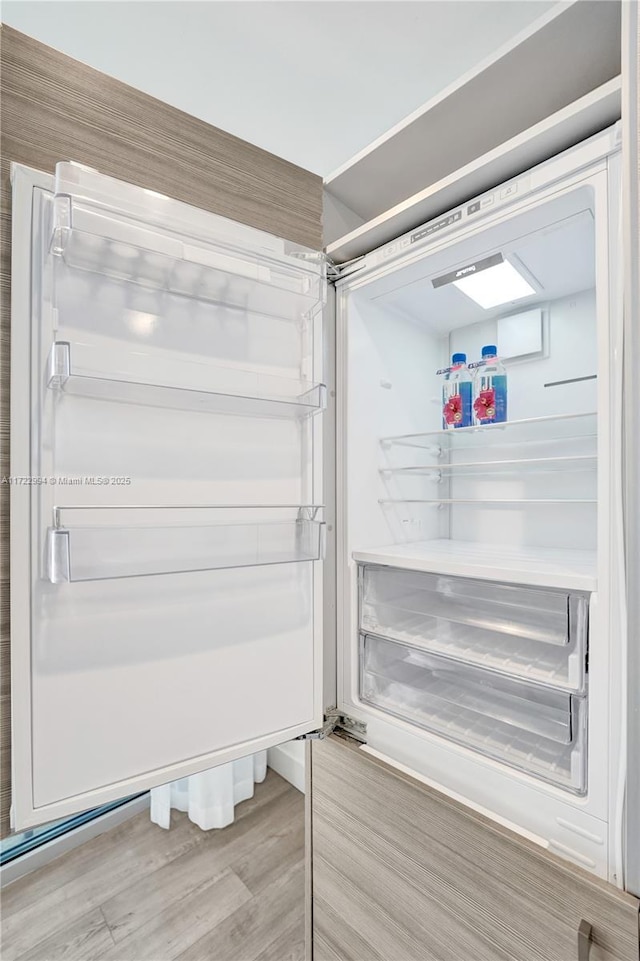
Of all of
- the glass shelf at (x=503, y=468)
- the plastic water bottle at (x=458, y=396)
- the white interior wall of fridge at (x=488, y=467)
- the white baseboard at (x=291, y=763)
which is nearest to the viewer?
the white interior wall of fridge at (x=488, y=467)

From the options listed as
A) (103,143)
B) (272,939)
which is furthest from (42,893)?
(103,143)

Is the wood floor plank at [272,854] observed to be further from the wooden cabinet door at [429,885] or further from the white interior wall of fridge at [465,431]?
the white interior wall of fridge at [465,431]

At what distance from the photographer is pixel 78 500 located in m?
0.64

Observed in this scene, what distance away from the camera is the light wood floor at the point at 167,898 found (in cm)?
119

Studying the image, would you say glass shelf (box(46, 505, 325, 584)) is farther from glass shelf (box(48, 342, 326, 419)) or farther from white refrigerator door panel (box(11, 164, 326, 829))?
glass shelf (box(48, 342, 326, 419))

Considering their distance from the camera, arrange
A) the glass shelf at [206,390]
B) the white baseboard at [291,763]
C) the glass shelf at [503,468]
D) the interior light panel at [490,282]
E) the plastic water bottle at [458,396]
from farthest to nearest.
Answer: the white baseboard at [291,763]
the plastic water bottle at [458,396]
the glass shelf at [503,468]
the interior light panel at [490,282]
the glass shelf at [206,390]

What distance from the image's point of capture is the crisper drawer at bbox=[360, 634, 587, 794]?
2.51 ft

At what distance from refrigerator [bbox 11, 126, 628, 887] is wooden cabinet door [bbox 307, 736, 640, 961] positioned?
5cm

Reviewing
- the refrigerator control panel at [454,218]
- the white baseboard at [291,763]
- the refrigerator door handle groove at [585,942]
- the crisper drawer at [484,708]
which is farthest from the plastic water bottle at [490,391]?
the white baseboard at [291,763]

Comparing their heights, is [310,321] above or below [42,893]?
above

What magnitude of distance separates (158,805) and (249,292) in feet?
6.11

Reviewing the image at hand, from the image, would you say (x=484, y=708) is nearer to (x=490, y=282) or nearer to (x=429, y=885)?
(x=429, y=885)

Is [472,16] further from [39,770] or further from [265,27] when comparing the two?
[39,770]

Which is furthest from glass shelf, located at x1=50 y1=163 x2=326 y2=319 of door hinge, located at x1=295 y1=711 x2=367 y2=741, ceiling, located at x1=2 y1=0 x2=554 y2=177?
door hinge, located at x1=295 y1=711 x2=367 y2=741
